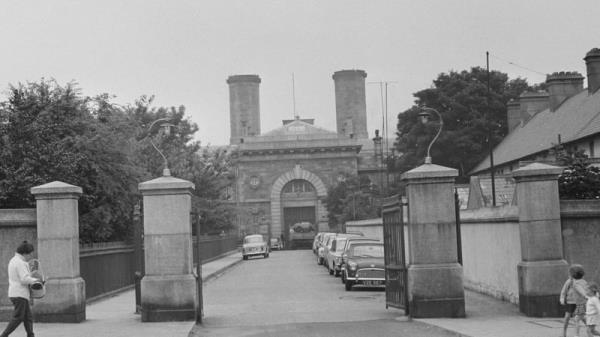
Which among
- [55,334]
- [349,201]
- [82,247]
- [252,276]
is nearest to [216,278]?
[252,276]

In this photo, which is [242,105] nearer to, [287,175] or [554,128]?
[287,175]

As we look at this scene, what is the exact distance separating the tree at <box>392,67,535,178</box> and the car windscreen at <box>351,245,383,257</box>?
34.3m

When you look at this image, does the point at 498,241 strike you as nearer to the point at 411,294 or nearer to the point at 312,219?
the point at 411,294

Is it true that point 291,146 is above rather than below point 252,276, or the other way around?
above

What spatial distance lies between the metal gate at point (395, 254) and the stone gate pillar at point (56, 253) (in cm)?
625

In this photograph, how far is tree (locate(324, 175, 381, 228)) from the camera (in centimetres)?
7206

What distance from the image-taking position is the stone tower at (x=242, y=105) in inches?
4754

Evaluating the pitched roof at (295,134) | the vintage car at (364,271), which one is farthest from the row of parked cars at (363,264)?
the pitched roof at (295,134)

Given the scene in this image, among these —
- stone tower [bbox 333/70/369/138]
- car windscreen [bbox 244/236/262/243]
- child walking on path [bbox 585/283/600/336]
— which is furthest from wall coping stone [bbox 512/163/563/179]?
stone tower [bbox 333/70/369/138]

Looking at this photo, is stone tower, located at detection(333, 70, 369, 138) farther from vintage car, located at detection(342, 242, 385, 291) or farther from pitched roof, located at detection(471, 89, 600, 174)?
vintage car, located at detection(342, 242, 385, 291)

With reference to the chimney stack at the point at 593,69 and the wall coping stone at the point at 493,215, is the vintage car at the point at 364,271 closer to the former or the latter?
the wall coping stone at the point at 493,215

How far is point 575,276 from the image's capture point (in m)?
12.6

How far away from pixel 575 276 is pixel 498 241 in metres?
6.58

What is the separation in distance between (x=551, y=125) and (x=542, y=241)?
30780 mm
